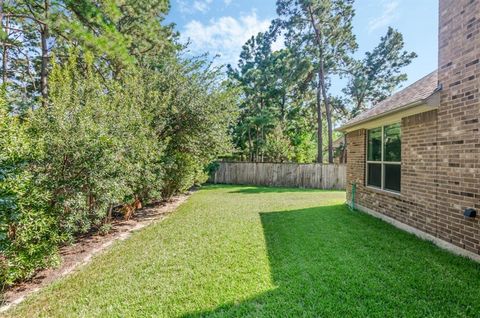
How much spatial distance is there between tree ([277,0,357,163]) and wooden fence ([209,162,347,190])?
103 inches

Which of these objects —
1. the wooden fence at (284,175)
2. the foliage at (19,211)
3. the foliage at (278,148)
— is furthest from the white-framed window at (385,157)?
the foliage at (278,148)

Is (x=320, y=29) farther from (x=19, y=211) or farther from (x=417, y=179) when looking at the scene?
(x=19, y=211)

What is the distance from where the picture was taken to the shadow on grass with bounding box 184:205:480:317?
2.63m

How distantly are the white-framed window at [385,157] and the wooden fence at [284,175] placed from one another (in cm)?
814

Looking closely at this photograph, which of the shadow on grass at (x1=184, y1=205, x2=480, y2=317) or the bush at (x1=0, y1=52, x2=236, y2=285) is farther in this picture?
the bush at (x1=0, y1=52, x2=236, y2=285)

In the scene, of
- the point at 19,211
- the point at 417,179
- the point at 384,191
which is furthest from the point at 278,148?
the point at 19,211

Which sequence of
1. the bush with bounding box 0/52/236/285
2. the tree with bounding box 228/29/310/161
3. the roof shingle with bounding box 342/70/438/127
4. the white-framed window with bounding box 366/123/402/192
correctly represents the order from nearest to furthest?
the bush with bounding box 0/52/236/285
the roof shingle with bounding box 342/70/438/127
the white-framed window with bounding box 366/123/402/192
the tree with bounding box 228/29/310/161

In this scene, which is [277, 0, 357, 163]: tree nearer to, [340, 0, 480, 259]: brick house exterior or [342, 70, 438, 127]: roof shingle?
[342, 70, 438, 127]: roof shingle

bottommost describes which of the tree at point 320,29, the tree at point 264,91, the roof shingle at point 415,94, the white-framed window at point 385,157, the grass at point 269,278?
the grass at point 269,278

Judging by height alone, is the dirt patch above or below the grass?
below

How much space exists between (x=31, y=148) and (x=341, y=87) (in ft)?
71.5

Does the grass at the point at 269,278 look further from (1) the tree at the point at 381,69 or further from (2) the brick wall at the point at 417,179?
(1) the tree at the point at 381,69

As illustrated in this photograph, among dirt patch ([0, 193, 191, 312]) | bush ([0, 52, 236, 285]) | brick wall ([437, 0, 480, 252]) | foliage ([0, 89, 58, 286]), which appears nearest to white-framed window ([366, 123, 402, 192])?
brick wall ([437, 0, 480, 252])

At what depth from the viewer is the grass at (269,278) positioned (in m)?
2.68
